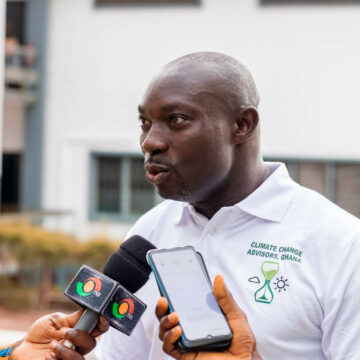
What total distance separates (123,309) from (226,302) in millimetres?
250

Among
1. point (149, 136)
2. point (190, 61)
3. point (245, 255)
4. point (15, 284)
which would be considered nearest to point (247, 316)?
point (245, 255)

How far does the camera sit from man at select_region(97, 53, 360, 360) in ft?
5.69

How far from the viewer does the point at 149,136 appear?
5.97 feet

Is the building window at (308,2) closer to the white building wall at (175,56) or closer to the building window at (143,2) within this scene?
the white building wall at (175,56)

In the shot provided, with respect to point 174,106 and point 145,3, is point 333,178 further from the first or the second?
point 174,106

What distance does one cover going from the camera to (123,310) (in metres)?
1.78

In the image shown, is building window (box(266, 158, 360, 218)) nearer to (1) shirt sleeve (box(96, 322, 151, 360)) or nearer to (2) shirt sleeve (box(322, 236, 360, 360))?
(1) shirt sleeve (box(96, 322, 151, 360))

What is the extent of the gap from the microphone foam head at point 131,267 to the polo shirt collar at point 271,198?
191 mm

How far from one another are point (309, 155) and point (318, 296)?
10.4 metres

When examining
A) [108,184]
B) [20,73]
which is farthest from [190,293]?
[20,73]

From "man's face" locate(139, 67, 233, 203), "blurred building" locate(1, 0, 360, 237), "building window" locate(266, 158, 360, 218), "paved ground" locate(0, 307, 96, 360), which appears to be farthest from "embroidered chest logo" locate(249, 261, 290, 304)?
"building window" locate(266, 158, 360, 218)

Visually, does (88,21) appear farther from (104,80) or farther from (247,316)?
(247,316)

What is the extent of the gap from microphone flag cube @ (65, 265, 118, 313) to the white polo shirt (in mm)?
244

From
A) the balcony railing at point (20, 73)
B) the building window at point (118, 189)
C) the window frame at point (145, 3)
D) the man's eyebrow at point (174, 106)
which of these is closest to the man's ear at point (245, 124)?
the man's eyebrow at point (174, 106)
